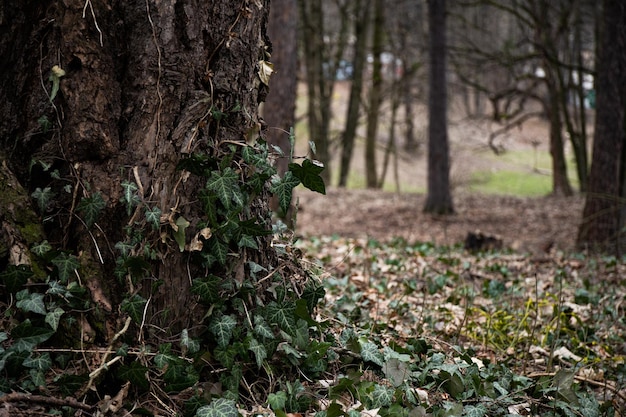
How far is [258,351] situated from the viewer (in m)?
2.65

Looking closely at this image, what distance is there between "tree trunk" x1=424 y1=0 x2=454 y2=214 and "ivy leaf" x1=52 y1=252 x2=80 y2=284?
12340 millimetres

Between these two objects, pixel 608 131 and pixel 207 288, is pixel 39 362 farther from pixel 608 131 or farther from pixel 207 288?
pixel 608 131

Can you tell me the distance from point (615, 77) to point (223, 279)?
8.42 m

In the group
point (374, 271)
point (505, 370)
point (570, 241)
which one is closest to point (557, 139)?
point (570, 241)

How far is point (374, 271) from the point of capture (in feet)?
19.3

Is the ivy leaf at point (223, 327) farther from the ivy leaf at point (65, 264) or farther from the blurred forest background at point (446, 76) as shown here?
the blurred forest background at point (446, 76)

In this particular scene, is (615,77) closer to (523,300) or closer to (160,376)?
(523,300)

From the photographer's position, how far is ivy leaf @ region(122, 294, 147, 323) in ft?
8.27

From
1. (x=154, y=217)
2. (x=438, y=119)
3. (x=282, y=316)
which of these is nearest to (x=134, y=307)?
(x=154, y=217)

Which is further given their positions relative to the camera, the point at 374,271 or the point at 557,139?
the point at 557,139

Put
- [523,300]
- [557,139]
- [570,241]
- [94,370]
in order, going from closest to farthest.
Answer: [94,370] → [523,300] → [570,241] → [557,139]

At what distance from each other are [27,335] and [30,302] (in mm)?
127

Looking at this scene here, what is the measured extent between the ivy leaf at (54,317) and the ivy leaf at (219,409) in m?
0.66

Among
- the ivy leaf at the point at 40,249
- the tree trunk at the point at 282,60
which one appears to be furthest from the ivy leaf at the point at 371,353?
the tree trunk at the point at 282,60
